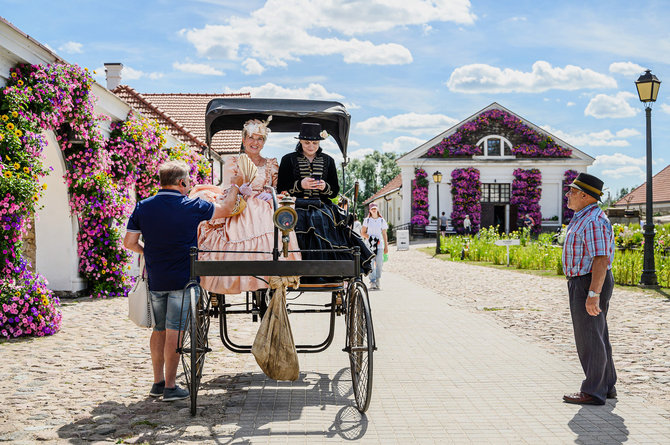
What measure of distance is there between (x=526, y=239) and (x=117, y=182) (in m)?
17.6

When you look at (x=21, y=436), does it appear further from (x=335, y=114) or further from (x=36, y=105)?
(x=36, y=105)

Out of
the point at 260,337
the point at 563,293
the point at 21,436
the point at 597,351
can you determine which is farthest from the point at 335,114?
the point at 563,293

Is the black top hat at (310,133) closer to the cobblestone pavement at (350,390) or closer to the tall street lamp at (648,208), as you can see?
the cobblestone pavement at (350,390)

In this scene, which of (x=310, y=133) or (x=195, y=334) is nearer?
(x=195, y=334)

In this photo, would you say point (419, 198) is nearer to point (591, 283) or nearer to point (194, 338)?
point (591, 283)

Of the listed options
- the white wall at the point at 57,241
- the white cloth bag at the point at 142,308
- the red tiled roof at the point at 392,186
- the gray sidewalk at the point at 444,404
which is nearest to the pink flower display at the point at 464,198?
the red tiled roof at the point at 392,186

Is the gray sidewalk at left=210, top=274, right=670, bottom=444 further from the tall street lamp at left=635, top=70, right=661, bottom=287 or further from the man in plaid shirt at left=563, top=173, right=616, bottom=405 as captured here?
the tall street lamp at left=635, top=70, right=661, bottom=287

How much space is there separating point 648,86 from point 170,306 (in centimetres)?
1268

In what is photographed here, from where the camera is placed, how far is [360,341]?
17.6 ft

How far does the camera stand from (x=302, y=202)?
5.46 metres

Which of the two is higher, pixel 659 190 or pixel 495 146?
pixel 495 146

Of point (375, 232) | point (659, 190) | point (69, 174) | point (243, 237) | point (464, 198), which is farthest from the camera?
point (659, 190)

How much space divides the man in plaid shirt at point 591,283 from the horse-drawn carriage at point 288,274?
1.76 metres

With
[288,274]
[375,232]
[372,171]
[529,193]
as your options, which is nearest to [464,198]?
[529,193]
